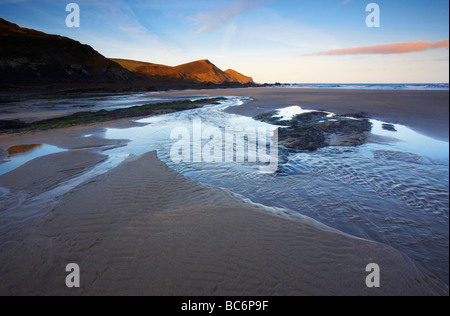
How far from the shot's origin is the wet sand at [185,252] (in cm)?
269

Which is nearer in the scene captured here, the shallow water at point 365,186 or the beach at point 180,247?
the beach at point 180,247

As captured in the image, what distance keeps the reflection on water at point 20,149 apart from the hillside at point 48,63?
56347mm

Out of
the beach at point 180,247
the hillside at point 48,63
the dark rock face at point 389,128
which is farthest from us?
the hillside at point 48,63

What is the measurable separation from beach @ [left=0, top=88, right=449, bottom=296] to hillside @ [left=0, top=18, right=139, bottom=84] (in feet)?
212

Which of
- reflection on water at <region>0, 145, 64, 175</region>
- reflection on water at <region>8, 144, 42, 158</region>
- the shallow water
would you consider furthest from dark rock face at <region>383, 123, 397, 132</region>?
reflection on water at <region>8, 144, 42, 158</region>

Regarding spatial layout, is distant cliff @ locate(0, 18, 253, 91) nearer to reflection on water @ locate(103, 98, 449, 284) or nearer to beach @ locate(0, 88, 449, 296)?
beach @ locate(0, 88, 449, 296)

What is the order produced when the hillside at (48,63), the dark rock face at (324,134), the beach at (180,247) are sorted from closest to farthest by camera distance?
the beach at (180,247) < the dark rock face at (324,134) < the hillside at (48,63)

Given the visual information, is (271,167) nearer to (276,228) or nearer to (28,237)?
(276,228)

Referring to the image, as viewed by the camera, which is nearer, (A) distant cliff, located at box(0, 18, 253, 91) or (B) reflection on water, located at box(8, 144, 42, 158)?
(B) reflection on water, located at box(8, 144, 42, 158)

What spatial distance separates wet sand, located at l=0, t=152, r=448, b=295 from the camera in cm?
269

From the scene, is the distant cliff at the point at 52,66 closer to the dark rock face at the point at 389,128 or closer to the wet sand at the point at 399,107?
the wet sand at the point at 399,107

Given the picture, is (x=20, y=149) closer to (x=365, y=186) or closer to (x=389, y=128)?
(x=365, y=186)

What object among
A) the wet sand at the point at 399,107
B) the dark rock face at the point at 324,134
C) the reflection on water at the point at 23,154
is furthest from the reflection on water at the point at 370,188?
the reflection on water at the point at 23,154

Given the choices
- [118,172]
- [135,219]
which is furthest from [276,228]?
[118,172]
